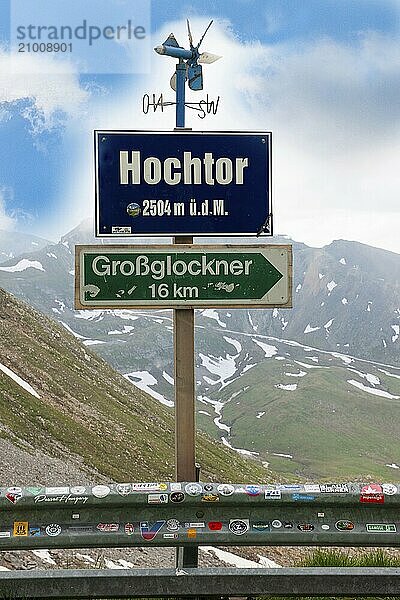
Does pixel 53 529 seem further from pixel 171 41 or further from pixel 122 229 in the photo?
pixel 171 41

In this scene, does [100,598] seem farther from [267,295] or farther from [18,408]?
[18,408]

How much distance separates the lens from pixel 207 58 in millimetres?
8070

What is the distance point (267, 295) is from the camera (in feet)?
22.0

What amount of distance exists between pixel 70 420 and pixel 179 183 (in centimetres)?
6764

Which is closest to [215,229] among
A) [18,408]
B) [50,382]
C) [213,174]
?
[213,174]

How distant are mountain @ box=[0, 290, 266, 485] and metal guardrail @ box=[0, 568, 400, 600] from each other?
944 inches

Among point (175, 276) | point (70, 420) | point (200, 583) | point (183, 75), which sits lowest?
point (70, 420)

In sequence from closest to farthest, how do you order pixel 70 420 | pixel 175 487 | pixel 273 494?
pixel 273 494 < pixel 175 487 < pixel 70 420

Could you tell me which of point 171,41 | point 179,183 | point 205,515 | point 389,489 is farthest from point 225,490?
point 171,41

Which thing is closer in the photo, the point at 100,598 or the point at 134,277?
the point at 100,598

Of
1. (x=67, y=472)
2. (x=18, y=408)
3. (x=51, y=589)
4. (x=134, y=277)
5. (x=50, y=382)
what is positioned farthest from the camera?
(x=50, y=382)

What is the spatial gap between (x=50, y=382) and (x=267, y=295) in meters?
75.5

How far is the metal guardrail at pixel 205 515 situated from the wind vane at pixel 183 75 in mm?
3699

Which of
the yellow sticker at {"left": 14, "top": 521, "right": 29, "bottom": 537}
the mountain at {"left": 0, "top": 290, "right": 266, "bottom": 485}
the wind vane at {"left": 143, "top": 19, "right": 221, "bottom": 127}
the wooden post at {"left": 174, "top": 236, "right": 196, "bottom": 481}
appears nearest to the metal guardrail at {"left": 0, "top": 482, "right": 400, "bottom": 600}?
the yellow sticker at {"left": 14, "top": 521, "right": 29, "bottom": 537}
